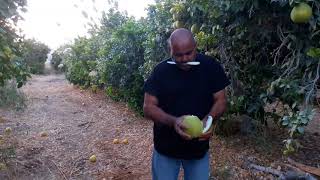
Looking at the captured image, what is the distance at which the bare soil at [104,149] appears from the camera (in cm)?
464

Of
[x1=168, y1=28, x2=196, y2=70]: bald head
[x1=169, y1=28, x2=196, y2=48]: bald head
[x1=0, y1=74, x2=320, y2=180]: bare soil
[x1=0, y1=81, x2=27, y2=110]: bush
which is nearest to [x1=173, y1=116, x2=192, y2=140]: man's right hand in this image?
[x1=168, y1=28, x2=196, y2=70]: bald head

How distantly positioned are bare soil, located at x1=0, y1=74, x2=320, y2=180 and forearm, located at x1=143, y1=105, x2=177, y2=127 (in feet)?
6.65

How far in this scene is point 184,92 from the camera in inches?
104

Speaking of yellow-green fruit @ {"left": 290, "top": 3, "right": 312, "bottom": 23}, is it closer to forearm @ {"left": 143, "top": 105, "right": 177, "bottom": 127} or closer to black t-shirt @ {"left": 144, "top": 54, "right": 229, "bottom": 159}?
black t-shirt @ {"left": 144, "top": 54, "right": 229, "bottom": 159}

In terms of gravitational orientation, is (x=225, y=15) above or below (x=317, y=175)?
above

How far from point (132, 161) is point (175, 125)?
9.11ft

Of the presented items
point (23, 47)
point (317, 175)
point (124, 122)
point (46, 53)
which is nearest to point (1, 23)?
point (23, 47)

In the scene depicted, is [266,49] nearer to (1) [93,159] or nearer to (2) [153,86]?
(2) [153,86]

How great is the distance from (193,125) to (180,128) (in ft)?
0.28

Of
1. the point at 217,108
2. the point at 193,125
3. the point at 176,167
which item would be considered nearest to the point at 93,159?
the point at 176,167

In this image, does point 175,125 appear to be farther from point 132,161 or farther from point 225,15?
point 132,161

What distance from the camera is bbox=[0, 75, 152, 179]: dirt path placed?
4809mm

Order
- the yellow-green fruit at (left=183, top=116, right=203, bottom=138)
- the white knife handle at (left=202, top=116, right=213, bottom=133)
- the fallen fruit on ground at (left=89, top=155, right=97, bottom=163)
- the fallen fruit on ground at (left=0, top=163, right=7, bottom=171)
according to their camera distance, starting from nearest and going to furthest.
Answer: the yellow-green fruit at (left=183, top=116, right=203, bottom=138)
the white knife handle at (left=202, top=116, right=213, bottom=133)
the fallen fruit on ground at (left=0, top=163, right=7, bottom=171)
the fallen fruit on ground at (left=89, top=155, right=97, bottom=163)

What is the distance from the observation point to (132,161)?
5.16m
